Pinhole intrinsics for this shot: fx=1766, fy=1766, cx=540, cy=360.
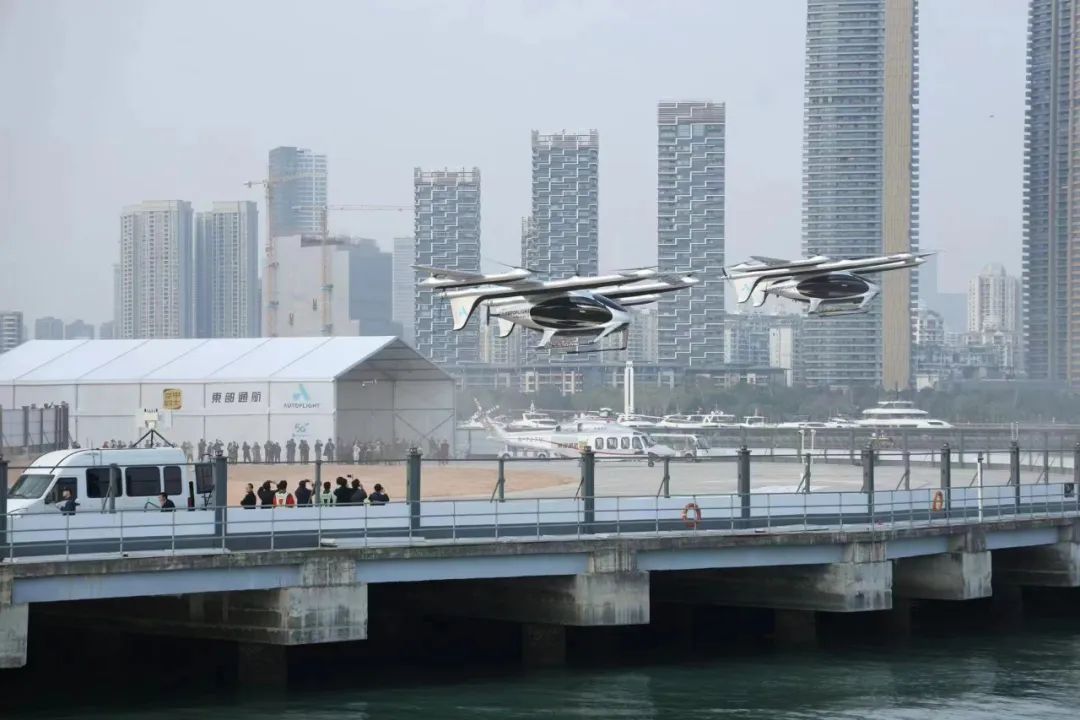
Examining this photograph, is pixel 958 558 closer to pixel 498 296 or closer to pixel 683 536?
pixel 683 536

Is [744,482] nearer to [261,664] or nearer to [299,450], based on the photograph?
[261,664]

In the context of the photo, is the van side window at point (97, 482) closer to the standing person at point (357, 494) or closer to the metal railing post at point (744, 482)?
the standing person at point (357, 494)

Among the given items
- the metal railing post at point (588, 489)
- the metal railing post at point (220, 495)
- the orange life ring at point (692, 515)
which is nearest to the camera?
the metal railing post at point (220, 495)

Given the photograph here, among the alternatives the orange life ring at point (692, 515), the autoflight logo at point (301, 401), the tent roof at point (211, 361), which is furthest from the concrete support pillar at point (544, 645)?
the autoflight logo at point (301, 401)

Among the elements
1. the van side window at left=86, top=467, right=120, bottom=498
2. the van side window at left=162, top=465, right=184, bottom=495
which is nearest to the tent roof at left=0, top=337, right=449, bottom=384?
the van side window at left=162, top=465, right=184, bottom=495

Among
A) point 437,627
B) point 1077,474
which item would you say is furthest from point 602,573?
point 1077,474
